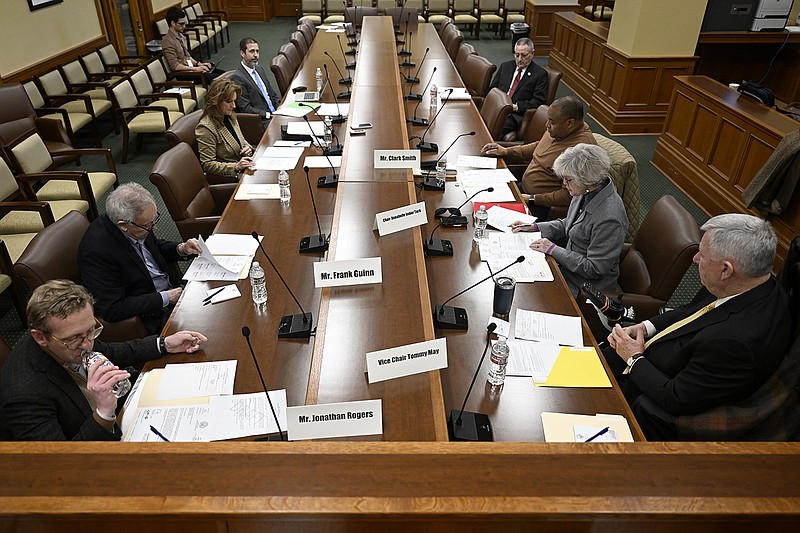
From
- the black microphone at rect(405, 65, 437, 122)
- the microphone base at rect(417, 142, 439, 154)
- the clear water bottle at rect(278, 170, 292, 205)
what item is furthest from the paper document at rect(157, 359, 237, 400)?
the black microphone at rect(405, 65, 437, 122)

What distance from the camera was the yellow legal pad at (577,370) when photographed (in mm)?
1774

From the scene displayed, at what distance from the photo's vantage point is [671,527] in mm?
768

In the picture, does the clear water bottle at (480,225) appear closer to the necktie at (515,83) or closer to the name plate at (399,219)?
the name plate at (399,219)

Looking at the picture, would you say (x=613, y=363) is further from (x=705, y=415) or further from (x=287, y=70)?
(x=287, y=70)

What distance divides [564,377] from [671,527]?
3.41ft

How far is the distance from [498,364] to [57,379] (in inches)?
52.6

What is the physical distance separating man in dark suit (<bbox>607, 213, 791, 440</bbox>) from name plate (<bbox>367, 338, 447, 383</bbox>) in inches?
32.4

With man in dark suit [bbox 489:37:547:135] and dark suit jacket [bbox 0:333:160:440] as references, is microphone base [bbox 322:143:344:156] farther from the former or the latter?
dark suit jacket [bbox 0:333:160:440]

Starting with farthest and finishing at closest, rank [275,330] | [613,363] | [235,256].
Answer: [235,256]
[613,363]
[275,330]

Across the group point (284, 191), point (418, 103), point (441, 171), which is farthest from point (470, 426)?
point (418, 103)

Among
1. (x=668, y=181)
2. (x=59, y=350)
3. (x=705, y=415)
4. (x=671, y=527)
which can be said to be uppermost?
(x=671, y=527)

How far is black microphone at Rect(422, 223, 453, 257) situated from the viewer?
246cm

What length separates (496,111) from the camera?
4145 millimetres

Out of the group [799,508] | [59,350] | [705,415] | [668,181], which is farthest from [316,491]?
[668,181]
